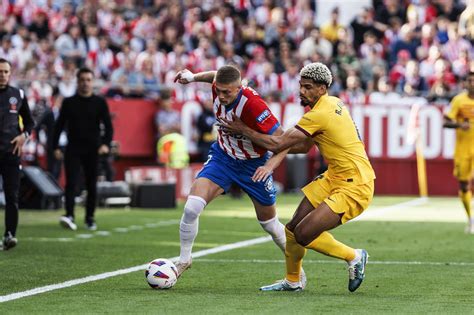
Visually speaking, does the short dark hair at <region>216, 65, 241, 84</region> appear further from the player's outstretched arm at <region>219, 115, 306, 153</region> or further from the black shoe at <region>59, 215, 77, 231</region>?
the black shoe at <region>59, 215, 77, 231</region>

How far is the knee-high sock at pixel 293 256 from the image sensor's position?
1091 cm

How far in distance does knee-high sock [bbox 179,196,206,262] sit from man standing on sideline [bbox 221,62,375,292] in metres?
0.84

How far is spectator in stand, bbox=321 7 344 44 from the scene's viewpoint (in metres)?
32.9

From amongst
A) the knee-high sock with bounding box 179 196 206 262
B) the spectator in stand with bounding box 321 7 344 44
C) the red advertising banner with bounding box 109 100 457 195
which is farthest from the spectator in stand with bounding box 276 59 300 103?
the knee-high sock with bounding box 179 196 206 262

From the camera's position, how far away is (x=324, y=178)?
11.1m

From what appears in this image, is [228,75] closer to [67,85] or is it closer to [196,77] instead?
[196,77]

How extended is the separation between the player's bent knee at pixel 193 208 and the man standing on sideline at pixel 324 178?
819mm

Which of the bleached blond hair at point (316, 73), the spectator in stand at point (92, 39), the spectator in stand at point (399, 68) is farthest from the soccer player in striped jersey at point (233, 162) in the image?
the spectator in stand at point (399, 68)

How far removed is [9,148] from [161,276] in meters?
4.48

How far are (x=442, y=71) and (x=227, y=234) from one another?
14.3 metres

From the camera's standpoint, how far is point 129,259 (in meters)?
13.9

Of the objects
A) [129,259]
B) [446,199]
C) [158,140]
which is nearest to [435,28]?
[446,199]

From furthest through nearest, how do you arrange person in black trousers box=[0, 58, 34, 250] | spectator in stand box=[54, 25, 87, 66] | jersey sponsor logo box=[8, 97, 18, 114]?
spectator in stand box=[54, 25, 87, 66], jersey sponsor logo box=[8, 97, 18, 114], person in black trousers box=[0, 58, 34, 250]

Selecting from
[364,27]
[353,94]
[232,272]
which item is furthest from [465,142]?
[364,27]
